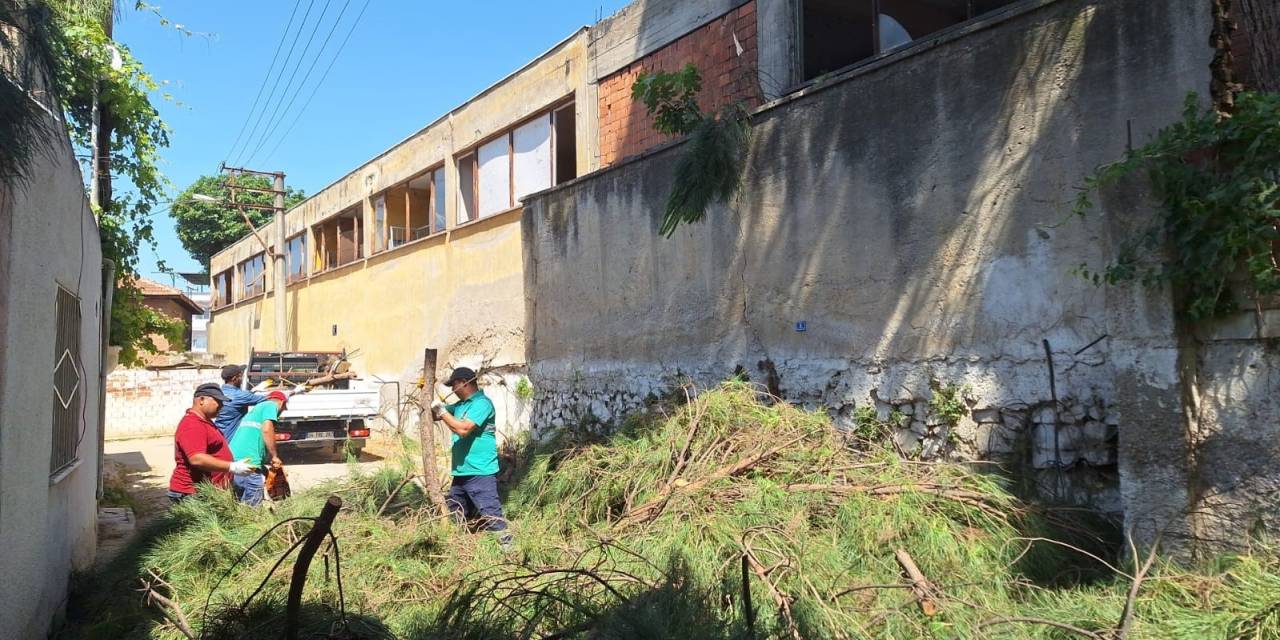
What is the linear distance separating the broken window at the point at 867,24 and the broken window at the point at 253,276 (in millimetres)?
21346

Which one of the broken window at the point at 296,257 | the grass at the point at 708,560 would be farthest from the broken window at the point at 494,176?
the broken window at the point at 296,257

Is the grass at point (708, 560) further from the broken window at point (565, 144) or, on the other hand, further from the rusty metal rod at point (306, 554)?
the broken window at point (565, 144)

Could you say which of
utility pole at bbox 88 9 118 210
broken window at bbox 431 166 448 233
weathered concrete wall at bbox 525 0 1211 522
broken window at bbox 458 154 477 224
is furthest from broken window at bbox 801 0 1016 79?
broken window at bbox 431 166 448 233

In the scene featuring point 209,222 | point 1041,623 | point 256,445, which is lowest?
point 1041,623

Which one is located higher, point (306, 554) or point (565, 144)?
point (565, 144)

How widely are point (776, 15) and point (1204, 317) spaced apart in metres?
6.25

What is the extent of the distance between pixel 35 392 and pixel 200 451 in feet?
6.39

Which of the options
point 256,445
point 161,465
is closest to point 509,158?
point 161,465

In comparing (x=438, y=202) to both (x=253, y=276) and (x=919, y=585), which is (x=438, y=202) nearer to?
(x=919, y=585)

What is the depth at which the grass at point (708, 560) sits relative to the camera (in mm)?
3520

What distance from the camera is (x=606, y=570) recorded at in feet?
14.1

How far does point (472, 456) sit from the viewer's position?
5.95 m

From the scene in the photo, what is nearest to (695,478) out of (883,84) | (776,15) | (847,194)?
(847,194)

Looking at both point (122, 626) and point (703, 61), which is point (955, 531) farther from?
point (703, 61)
